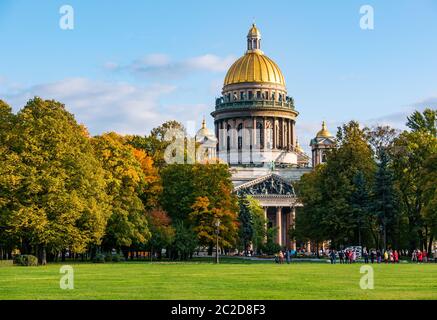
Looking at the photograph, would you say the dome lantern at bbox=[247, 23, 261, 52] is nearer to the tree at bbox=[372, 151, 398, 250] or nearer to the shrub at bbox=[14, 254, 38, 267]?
the tree at bbox=[372, 151, 398, 250]

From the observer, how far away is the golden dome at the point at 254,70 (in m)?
170

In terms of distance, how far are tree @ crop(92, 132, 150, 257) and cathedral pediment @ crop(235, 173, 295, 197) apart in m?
76.8

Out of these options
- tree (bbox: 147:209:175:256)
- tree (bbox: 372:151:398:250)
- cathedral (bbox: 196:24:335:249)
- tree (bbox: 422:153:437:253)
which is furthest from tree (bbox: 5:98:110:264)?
cathedral (bbox: 196:24:335:249)

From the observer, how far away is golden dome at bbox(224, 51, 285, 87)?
170m

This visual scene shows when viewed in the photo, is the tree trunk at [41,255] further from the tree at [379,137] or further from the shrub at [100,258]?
the tree at [379,137]

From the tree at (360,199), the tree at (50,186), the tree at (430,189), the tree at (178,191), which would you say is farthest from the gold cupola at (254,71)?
the tree at (50,186)

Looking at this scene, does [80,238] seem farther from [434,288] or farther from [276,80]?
[276,80]

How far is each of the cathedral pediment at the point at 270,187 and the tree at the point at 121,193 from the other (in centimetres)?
7681

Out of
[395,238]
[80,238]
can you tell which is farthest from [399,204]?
[80,238]

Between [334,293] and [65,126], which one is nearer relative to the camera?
[334,293]
